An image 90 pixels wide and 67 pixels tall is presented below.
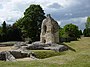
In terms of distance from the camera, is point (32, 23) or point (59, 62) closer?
point (59, 62)

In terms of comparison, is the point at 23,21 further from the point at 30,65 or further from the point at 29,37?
the point at 30,65

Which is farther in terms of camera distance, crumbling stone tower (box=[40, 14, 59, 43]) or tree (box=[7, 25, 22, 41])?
tree (box=[7, 25, 22, 41])

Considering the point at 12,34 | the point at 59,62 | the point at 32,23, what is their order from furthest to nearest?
the point at 12,34 → the point at 32,23 → the point at 59,62

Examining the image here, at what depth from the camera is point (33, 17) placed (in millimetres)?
67625

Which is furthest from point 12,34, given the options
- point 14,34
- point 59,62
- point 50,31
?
point 59,62

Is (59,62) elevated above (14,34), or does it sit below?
below

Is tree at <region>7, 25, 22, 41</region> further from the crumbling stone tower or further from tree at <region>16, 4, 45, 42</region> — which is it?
the crumbling stone tower

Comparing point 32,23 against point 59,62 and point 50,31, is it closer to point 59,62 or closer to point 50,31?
point 50,31

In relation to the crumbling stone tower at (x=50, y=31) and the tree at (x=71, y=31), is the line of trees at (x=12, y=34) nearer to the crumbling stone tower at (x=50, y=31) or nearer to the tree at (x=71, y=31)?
the tree at (x=71, y=31)

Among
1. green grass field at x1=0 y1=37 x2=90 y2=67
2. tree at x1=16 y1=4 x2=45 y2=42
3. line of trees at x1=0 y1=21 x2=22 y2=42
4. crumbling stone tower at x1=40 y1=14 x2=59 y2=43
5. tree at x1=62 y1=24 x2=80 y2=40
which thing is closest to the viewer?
green grass field at x1=0 y1=37 x2=90 y2=67

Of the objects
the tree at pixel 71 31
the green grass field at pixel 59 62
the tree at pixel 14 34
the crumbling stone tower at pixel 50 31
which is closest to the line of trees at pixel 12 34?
the tree at pixel 14 34

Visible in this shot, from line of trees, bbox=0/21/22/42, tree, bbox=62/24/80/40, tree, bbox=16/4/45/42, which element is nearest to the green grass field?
tree, bbox=16/4/45/42

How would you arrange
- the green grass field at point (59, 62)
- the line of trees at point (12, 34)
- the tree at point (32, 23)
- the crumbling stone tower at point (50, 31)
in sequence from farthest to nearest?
the line of trees at point (12, 34) < the tree at point (32, 23) < the crumbling stone tower at point (50, 31) < the green grass field at point (59, 62)

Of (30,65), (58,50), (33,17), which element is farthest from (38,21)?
(30,65)
